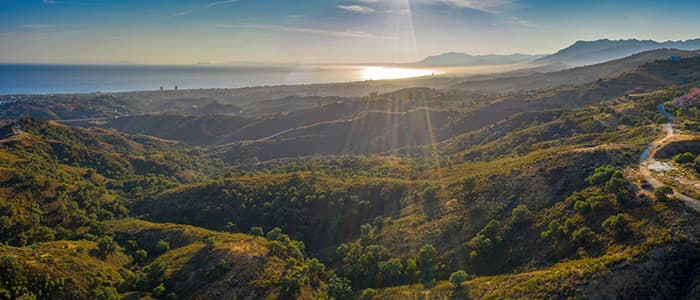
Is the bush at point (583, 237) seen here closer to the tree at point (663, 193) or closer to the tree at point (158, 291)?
the tree at point (663, 193)

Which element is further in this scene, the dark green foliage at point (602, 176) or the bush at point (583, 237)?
the dark green foliage at point (602, 176)

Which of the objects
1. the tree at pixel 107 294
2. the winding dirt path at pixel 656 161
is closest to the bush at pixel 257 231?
the tree at pixel 107 294

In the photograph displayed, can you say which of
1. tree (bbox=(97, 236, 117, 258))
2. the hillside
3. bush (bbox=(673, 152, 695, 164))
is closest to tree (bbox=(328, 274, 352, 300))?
the hillside

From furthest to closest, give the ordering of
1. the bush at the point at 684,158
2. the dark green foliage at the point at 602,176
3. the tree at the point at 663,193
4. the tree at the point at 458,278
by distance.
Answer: the dark green foliage at the point at 602,176 → the bush at the point at 684,158 → the tree at the point at 458,278 → the tree at the point at 663,193

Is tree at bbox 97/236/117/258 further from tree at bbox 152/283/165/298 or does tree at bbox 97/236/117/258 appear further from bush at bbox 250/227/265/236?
bush at bbox 250/227/265/236

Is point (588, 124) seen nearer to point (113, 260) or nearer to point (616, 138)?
point (616, 138)

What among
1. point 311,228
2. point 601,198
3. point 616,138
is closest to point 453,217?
point 601,198
